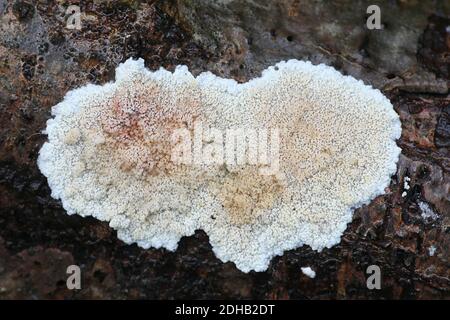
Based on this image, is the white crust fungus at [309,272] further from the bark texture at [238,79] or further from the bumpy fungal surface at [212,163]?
the bumpy fungal surface at [212,163]

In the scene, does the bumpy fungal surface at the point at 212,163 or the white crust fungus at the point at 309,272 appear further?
the white crust fungus at the point at 309,272

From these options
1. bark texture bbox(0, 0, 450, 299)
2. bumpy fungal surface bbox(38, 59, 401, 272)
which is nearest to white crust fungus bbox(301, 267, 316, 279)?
bark texture bbox(0, 0, 450, 299)

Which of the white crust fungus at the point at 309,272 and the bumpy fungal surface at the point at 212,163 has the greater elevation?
the bumpy fungal surface at the point at 212,163

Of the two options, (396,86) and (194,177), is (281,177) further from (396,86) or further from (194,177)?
(396,86)

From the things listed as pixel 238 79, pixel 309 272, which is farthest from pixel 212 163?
pixel 309 272

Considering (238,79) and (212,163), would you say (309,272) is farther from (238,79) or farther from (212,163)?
(238,79)

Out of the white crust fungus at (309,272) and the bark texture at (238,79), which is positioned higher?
the bark texture at (238,79)

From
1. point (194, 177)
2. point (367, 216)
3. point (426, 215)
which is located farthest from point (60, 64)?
point (426, 215)

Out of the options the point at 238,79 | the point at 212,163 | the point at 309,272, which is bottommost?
the point at 309,272

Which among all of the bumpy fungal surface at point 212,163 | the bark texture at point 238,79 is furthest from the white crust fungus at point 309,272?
the bumpy fungal surface at point 212,163
